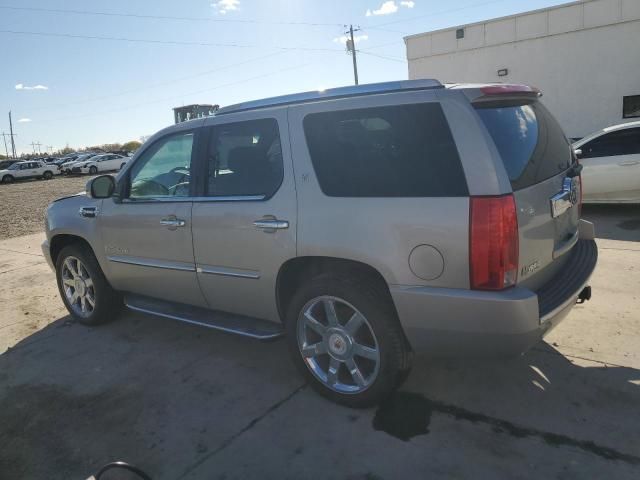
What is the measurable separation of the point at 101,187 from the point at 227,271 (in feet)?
5.24

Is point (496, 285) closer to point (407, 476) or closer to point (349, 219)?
point (349, 219)

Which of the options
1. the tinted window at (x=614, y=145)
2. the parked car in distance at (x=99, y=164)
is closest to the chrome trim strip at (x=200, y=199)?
the tinted window at (x=614, y=145)

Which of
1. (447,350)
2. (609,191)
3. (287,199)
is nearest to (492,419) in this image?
(447,350)

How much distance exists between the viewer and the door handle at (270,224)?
321cm

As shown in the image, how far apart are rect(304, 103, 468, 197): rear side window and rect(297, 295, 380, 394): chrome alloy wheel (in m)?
0.73

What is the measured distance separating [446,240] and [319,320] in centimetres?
106

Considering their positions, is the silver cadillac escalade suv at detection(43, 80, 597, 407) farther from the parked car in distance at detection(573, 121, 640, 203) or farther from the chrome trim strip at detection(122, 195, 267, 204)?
the parked car in distance at detection(573, 121, 640, 203)

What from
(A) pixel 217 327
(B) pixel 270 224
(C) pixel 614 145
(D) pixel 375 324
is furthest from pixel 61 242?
(C) pixel 614 145

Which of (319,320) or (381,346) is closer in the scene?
(381,346)

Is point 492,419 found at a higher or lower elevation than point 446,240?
lower

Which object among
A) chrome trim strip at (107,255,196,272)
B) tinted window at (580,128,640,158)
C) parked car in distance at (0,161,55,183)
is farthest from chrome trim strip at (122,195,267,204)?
parked car in distance at (0,161,55,183)

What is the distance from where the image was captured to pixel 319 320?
327 centimetres

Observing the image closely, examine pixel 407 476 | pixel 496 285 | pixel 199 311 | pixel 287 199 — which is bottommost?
pixel 407 476

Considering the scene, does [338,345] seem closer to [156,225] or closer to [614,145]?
[156,225]
